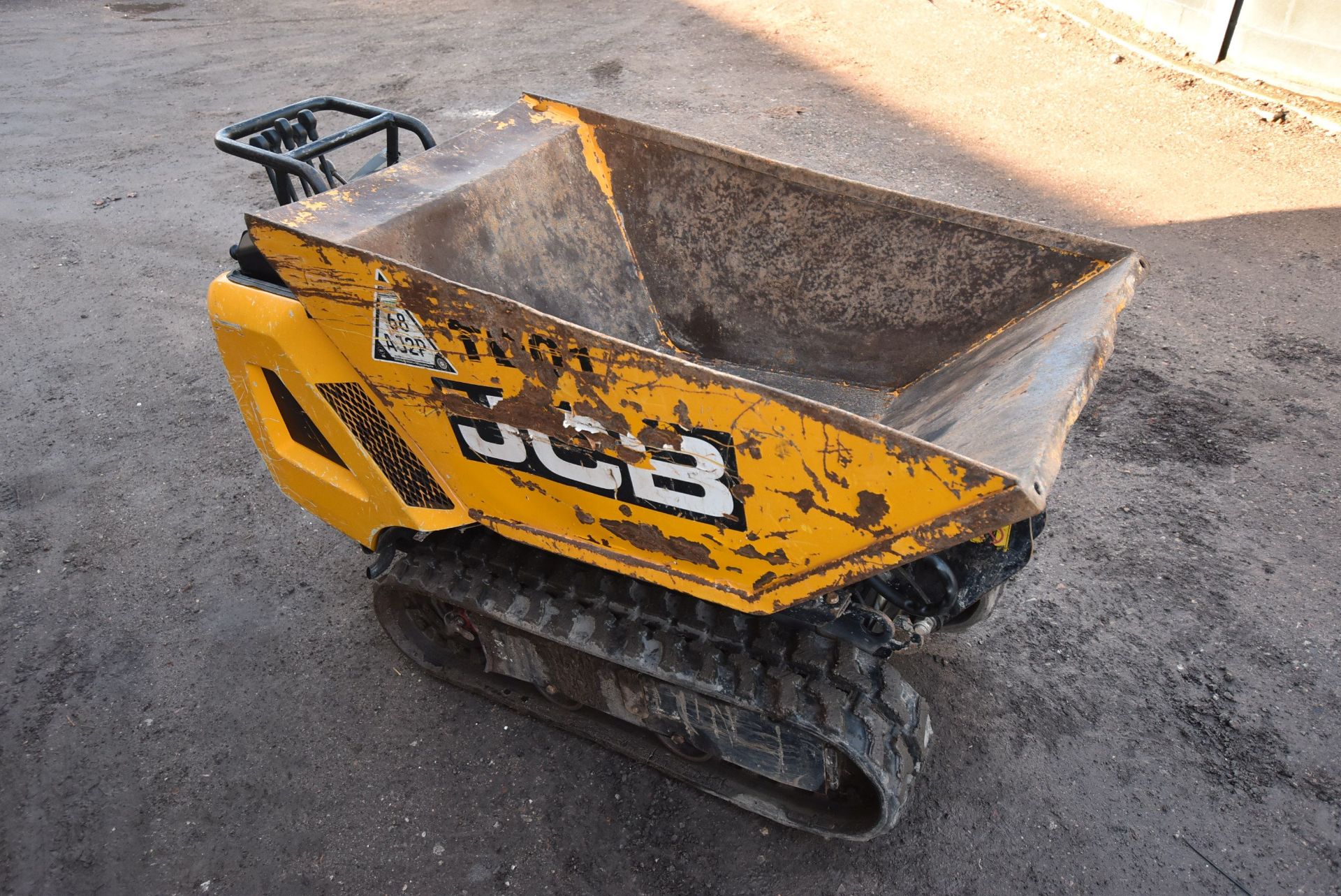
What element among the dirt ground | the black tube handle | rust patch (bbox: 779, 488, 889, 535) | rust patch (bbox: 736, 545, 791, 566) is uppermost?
the black tube handle

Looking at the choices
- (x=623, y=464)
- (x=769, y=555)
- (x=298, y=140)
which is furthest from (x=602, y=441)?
A: (x=298, y=140)

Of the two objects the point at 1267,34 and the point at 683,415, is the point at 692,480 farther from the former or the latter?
the point at 1267,34

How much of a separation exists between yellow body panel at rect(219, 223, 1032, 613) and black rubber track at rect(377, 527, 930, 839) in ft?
0.85

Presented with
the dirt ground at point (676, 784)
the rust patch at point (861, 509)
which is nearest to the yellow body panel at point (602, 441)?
the rust patch at point (861, 509)

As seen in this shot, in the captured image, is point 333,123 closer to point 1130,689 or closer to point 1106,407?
point 1106,407

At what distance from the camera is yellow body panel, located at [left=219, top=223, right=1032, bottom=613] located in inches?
73.2

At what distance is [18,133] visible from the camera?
769 cm

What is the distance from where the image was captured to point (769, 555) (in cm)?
211

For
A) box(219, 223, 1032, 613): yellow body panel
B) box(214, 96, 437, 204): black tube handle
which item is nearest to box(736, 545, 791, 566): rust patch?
box(219, 223, 1032, 613): yellow body panel

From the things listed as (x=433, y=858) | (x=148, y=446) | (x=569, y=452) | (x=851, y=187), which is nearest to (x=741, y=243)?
(x=851, y=187)

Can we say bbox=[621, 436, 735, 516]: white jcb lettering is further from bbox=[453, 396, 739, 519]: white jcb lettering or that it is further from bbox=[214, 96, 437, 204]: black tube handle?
bbox=[214, 96, 437, 204]: black tube handle

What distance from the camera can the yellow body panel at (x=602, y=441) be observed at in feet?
6.10

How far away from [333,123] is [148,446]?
4231 millimetres

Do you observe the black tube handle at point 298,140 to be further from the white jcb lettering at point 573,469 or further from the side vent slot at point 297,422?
the white jcb lettering at point 573,469
